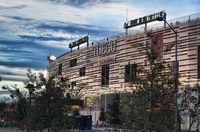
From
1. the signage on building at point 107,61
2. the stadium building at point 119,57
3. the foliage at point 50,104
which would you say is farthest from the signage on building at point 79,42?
the foliage at point 50,104

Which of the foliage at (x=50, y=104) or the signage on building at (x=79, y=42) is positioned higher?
the signage on building at (x=79, y=42)

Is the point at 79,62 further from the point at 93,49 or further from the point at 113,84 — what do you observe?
the point at 113,84

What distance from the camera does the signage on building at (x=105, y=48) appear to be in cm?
12088

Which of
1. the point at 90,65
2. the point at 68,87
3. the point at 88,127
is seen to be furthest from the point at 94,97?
the point at 68,87

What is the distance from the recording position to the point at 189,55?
292ft

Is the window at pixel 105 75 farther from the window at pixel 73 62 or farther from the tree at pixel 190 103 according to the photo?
the tree at pixel 190 103

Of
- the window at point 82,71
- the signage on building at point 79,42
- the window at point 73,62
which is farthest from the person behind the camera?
the signage on building at point 79,42

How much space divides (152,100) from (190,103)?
6.14 feet

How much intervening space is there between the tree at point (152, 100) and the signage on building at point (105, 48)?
341 ft

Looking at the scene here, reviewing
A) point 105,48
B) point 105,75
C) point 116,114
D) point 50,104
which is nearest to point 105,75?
point 105,75

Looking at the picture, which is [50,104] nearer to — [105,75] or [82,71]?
[105,75]

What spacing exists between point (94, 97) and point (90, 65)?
29.6 feet

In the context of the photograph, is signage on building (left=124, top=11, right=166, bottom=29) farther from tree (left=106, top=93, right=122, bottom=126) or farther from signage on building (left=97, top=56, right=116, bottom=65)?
tree (left=106, top=93, right=122, bottom=126)

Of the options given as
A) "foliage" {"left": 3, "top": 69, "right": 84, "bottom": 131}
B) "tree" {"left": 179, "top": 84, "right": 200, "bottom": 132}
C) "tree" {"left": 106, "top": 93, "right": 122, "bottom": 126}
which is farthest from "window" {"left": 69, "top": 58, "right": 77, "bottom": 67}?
"tree" {"left": 179, "top": 84, "right": 200, "bottom": 132}
